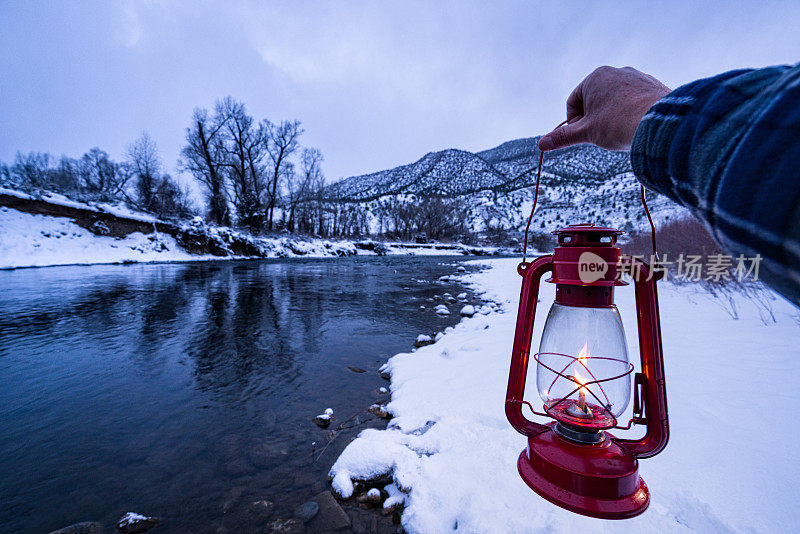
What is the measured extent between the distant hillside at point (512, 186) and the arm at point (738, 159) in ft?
85.1

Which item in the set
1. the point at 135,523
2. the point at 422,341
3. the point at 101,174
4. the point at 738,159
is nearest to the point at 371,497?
the point at 135,523

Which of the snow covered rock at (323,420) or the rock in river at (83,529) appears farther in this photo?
the snow covered rock at (323,420)

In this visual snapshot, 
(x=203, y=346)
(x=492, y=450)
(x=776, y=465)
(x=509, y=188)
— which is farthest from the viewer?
(x=509, y=188)

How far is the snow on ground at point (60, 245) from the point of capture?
16.4 meters

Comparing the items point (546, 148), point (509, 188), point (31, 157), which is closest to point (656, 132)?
point (546, 148)

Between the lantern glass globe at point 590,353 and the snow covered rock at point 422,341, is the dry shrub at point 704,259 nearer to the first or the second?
the lantern glass globe at point 590,353

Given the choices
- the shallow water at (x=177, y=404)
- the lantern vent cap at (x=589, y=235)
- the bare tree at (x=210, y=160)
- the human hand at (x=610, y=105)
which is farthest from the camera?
the bare tree at (x=210, y=160)

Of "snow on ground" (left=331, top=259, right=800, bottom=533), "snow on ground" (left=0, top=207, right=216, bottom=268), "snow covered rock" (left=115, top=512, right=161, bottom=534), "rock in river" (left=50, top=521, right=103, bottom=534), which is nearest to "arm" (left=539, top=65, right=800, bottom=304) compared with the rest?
"snow on ground" (left=331, top=259, right=800, bottom=533)

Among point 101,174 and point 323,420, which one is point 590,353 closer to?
point 323,420

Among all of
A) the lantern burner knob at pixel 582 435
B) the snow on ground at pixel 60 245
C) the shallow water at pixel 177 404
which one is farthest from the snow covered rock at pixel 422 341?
the snow on ground at pixel 60 245

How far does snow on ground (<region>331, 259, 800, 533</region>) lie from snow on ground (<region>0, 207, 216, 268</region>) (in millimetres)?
22367

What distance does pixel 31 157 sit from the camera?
53.9m

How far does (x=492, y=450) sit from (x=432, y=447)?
0.45 m

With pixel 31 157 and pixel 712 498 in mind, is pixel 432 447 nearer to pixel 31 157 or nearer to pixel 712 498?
pixel 712 498
